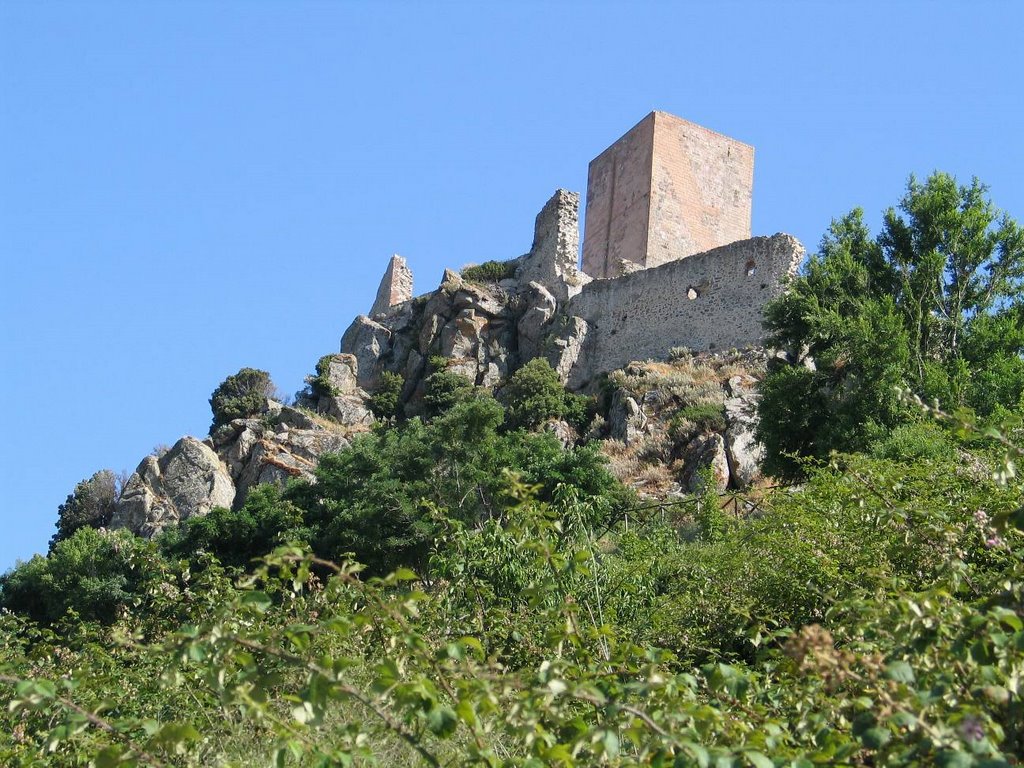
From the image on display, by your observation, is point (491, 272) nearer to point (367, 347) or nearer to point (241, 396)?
point (367, 347)

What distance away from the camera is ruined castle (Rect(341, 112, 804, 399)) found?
27.5 m

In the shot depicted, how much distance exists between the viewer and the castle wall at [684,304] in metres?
26.8

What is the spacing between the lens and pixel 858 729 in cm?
342

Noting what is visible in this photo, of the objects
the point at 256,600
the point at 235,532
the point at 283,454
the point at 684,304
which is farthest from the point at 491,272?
the point at 256,600

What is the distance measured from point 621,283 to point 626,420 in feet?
19.2

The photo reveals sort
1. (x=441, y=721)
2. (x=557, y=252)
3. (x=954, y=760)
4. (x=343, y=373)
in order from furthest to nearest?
(x=557, y=252) → (x=343, y=373) → (x=441, y=721) → (x=954, y=760)

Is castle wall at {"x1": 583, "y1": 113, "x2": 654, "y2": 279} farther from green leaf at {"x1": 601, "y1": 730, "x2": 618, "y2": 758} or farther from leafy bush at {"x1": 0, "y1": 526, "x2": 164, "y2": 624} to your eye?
green leaf at {"x1": 601, "y1": 730, "x2": 618, "y2": 758}

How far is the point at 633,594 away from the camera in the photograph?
26.8ft

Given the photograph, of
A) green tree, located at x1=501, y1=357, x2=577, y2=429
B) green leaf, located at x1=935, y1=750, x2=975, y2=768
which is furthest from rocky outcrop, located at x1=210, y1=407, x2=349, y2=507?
green leaf, located at x1=935, y1=750, x2=975, y2=768

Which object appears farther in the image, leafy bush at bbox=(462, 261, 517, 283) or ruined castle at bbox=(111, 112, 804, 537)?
leafy bush at bbox=(462, 261, 517, 283)

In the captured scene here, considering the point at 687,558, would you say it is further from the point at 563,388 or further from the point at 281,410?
the point at 281,410

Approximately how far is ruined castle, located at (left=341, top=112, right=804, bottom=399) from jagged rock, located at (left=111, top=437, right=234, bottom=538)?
5.58 meters

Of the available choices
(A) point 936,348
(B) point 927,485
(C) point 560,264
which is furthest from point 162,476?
(B) point 927,485

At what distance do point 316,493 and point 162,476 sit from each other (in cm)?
770
